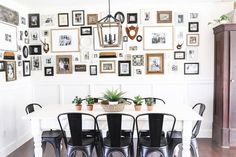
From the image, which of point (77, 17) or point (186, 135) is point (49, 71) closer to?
point (77, 17)

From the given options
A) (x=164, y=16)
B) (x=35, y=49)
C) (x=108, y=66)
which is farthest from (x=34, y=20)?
(x=164, y=16)

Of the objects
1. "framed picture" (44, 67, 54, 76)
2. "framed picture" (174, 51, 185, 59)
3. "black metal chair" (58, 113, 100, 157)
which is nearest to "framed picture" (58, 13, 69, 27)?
"framed picture" (44, 67, 54, 76)

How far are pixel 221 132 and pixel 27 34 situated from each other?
13.0 ft

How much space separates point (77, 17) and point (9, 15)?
1.22 meters

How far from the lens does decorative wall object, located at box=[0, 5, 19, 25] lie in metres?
3.81

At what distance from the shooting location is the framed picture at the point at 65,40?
476 centimetres

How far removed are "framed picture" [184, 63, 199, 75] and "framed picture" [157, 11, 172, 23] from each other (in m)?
0.90

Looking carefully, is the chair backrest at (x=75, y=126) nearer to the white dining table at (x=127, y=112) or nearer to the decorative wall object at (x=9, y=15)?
the white dining table at (x=127, y=112)

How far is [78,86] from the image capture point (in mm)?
4809

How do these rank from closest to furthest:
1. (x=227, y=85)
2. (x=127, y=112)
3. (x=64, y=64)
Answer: (x=127, y=112)
(x=227, y=85)
(x=64, y=64)

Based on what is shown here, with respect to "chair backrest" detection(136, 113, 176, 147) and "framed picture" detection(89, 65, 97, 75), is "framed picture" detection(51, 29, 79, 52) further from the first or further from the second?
"chair backrest" detection(136, 113, 176, 147)

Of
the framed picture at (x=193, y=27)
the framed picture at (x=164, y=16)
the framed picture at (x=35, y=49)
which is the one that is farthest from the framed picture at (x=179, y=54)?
the framed picture at (x=35, y=49)

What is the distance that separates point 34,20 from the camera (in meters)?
4.79

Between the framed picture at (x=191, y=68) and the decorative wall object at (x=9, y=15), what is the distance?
3.16 metres
